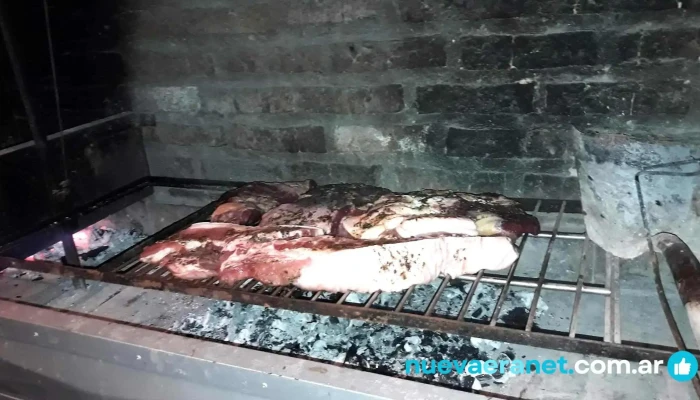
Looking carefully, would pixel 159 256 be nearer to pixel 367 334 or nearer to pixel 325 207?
pixel 325 207

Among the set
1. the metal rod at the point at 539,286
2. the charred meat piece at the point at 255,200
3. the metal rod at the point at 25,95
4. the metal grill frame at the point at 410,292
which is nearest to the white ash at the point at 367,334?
the metal grill frame at the point at 410,292

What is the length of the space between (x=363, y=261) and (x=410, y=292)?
232 millimetres

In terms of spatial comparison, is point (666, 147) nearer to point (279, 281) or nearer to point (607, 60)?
point (607, 60)

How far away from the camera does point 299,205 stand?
2.10 m

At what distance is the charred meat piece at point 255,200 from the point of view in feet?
6.84

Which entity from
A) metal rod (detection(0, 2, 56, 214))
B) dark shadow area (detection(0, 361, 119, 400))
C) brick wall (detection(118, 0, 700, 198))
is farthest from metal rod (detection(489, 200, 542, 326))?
metal rod (detection(0, 2, 56, 214))

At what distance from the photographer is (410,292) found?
5.49 feet

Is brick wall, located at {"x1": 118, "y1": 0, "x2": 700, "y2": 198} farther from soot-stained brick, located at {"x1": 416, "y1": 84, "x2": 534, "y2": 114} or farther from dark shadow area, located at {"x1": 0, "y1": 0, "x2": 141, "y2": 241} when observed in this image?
dark shadow area, located at {"x1": 0, "y1": 0, "x2": 141, "y2": 241}

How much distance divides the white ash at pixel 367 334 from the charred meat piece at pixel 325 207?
40 cm

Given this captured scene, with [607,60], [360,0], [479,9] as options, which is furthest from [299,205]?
[607,60]

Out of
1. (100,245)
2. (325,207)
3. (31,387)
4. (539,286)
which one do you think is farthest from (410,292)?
(100,245)

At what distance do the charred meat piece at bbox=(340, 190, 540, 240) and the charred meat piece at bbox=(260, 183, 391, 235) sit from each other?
0.20 feet

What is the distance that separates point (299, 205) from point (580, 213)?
1.13 meters

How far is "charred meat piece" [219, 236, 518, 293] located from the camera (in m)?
1.56
